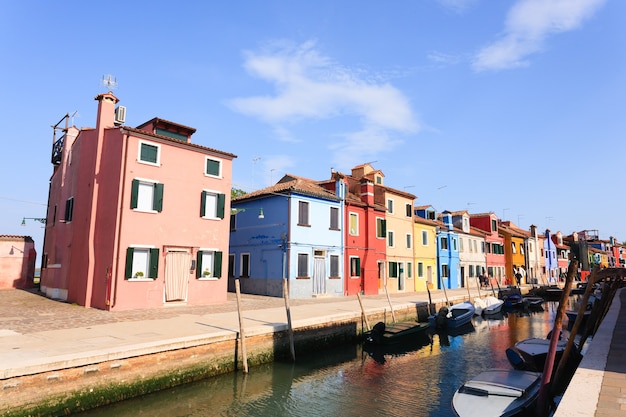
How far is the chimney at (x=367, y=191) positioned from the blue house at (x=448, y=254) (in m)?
13.0

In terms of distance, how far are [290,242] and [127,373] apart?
1601 cm

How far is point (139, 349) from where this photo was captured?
33.0 ft

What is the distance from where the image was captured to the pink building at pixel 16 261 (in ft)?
83.1

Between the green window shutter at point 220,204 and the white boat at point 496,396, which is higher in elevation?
the green window shutter at point 220,204

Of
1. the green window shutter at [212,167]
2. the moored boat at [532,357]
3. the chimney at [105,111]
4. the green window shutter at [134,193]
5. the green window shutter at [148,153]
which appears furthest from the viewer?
the green window shutter at [212,167]

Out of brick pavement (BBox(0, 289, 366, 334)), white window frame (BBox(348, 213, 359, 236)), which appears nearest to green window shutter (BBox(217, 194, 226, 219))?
brick pavement (BBox(0, 289, 366, 334))

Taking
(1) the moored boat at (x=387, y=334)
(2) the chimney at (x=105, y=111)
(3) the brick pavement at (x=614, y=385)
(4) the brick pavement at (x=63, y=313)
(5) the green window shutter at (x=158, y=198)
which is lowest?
(1) the moored boat at (x=387, y=334)

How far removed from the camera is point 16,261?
2602cm

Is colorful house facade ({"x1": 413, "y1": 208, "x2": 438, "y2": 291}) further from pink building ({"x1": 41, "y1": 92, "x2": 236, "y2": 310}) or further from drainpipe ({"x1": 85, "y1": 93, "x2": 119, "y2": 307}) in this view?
drainpipe ({"x1": 85, "y1": 93, "x2": 119, "y2": 307})

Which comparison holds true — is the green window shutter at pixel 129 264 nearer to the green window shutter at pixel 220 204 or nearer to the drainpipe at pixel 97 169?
the drainpipe at pixel 97 169

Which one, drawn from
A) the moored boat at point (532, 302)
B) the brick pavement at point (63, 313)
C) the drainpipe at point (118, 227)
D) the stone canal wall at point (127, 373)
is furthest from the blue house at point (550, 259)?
the drainpipe at point (118, 227)

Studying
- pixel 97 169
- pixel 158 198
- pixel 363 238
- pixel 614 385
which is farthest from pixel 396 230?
pixel 614 385

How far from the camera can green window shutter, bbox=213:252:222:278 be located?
21062 mm

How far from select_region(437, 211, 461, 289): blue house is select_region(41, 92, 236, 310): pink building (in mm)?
26105
